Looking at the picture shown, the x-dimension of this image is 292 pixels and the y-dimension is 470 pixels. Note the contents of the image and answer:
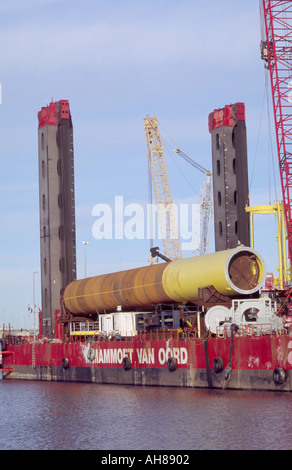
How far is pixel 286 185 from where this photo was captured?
72188mm

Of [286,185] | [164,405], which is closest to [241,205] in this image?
[286,185]

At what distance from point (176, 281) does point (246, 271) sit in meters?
6.27

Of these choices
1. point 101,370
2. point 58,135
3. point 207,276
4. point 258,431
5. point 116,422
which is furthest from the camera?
point 58,135

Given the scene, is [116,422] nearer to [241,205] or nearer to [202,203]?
[241,205]

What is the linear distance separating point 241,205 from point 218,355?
3184cm

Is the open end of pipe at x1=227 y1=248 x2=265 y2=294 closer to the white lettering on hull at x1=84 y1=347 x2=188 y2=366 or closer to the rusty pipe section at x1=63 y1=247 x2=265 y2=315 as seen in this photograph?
the rusty pipe section at x1=63 y1=247 x2=265 y2=315

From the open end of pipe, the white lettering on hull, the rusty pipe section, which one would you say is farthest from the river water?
the open end of pipe

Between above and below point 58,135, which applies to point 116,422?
below

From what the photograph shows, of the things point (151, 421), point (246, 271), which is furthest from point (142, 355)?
point (151, 421)

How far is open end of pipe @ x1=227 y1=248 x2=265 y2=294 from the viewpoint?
65375mm

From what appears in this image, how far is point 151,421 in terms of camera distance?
4756cm

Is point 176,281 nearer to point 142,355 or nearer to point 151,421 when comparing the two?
point 142,355

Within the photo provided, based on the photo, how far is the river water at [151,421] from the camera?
40688 millimetres

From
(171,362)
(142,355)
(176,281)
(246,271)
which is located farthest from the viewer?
(142,355)
